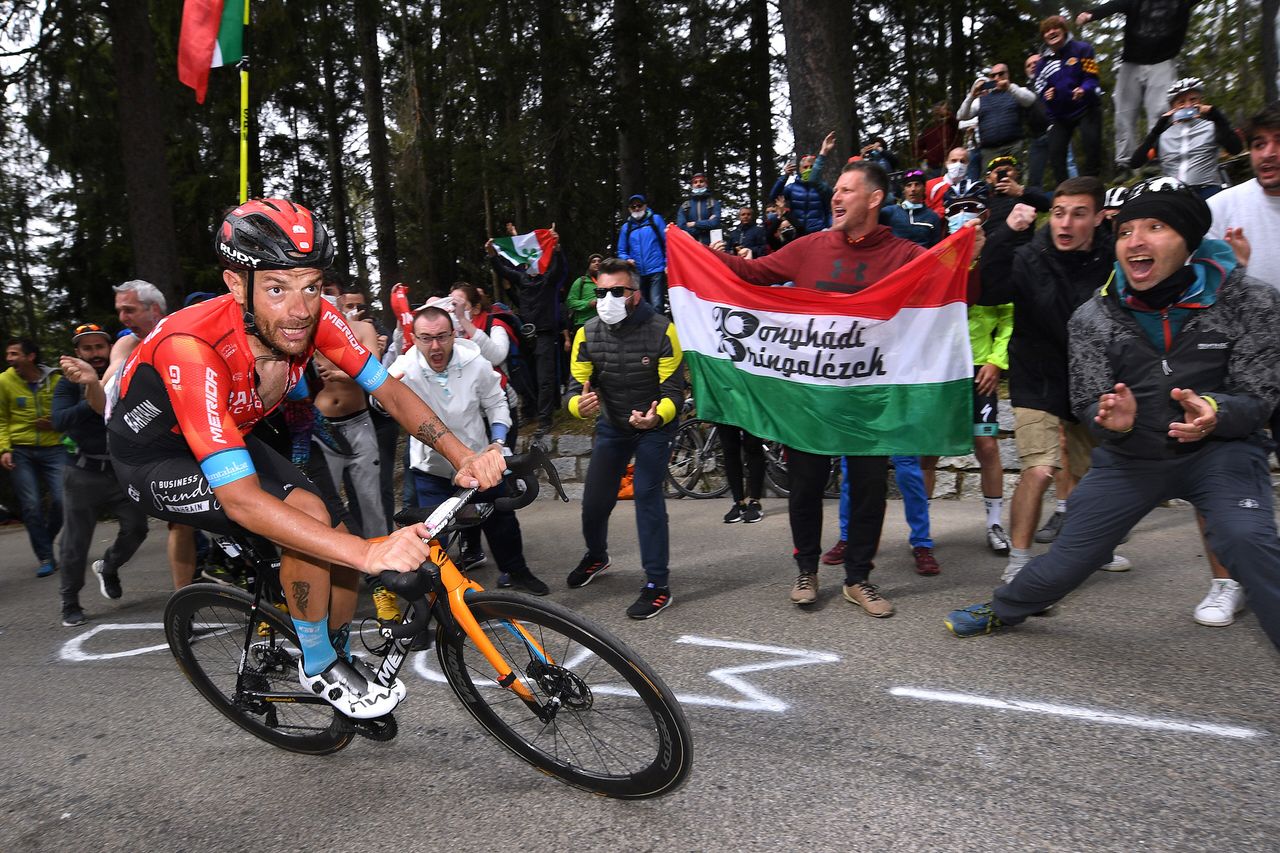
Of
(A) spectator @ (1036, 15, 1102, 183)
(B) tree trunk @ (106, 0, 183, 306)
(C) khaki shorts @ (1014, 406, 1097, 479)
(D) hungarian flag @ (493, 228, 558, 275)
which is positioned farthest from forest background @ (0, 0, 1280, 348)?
(C) khaki shorts @ (1014, 406, 1097, 479)

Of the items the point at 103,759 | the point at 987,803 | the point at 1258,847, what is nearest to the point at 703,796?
the point at 987,803

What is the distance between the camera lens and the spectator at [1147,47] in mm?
7934

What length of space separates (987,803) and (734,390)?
285cm

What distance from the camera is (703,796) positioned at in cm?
305

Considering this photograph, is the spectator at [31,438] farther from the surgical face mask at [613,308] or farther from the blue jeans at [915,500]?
the blue jeans at [915,500]

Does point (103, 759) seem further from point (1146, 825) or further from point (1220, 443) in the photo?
point (1220, 443)

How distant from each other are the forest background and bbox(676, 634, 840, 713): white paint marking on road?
22.2 ft

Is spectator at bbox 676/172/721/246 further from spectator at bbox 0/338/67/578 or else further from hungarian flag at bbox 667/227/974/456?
spectator at bbox 0/338/67/578

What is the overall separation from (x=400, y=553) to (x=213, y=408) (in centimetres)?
88

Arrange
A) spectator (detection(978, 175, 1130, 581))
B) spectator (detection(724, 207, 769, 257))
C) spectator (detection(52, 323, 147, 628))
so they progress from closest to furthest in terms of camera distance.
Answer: spectator (detection(978, 175, 1130, 581)) < spectator (detection(52, 323, 147, 628)) < spectator (detection(724, 207, 769, 257))

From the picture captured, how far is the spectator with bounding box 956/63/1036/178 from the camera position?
8984mm

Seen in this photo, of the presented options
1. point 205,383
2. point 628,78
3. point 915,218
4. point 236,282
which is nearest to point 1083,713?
point 205,383

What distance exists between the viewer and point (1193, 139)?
724 centimetres

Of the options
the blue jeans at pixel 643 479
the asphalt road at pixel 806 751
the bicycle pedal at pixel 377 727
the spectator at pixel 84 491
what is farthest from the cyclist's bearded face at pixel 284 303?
the spectator at pixel 84 491
